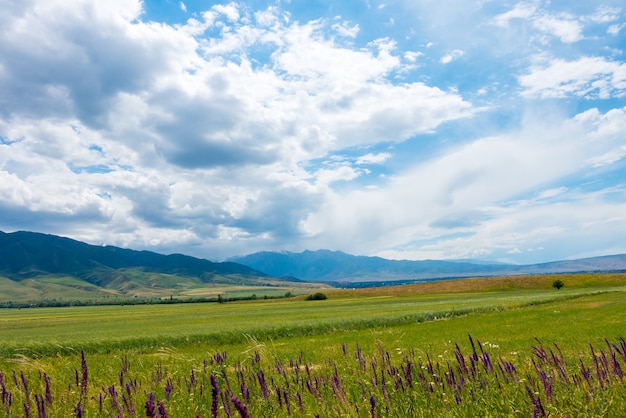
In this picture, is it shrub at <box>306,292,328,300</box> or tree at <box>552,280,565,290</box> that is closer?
tree at <box>552,280,565,290</box>

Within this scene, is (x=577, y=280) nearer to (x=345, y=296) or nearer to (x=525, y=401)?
(x=345, y=296)

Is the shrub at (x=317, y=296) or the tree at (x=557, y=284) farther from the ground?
the tree at (x=557, y=284)

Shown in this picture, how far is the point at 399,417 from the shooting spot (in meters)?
6.03

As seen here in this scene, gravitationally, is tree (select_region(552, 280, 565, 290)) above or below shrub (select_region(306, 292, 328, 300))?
above

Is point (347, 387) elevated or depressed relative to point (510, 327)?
elevated

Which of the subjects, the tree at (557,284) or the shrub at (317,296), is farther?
the shrub at (317,296)

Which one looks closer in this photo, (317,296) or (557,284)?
(557,284)

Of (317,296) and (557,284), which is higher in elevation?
(557,284)

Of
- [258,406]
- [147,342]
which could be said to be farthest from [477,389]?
[147,342]

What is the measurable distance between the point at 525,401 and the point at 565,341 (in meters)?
16.6

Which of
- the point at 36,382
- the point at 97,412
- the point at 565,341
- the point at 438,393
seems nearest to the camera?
the point at 438,393

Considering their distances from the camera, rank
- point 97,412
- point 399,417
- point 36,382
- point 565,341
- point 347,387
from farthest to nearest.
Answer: point 565,341 → point 36,382 → point 347,387 → point 97,412 → point 399,417

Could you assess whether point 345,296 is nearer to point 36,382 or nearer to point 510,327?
point 510,327

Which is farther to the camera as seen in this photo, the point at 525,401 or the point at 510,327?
the point at 510,327
